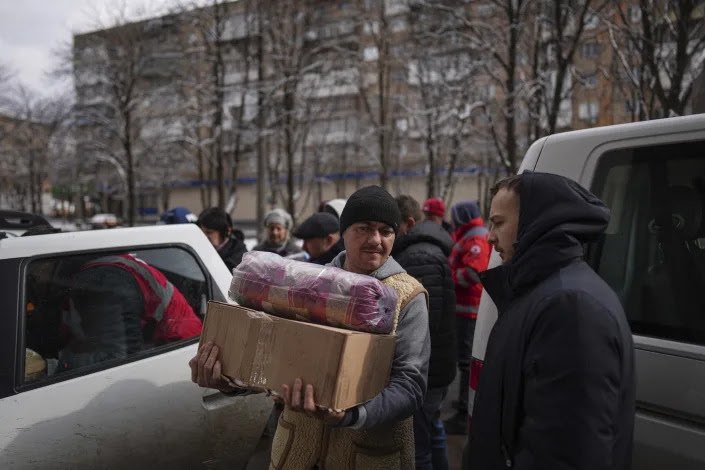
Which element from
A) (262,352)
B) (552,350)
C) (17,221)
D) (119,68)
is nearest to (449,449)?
(262,352)

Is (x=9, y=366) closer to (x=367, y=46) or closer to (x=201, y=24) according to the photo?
(x=201, y=24)

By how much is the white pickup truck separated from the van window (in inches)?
74.8

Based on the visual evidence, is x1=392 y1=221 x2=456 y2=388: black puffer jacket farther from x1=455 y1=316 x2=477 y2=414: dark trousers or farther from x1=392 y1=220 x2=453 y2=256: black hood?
x1=455 y1=316 x2=477 y2=414: dark trousers

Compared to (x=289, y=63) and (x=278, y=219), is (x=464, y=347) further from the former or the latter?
(x=289, y=63)

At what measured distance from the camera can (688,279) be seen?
1845mm

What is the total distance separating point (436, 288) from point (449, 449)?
1.87 meters

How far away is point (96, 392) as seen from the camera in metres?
2.25

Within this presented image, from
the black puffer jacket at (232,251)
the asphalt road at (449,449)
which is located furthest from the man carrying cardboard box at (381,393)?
the black puffer jacket at (232,251)

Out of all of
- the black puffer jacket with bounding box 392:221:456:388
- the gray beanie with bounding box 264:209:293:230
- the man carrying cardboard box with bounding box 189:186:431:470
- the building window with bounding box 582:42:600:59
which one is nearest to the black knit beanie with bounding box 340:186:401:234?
the man carrying cardboard box with bounding box 189:186:431:470

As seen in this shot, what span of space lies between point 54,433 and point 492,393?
1.72 meters

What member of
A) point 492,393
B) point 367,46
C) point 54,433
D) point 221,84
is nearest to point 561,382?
point 492,393

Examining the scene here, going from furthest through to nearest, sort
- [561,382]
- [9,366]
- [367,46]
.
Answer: [367,46]
[9,366]
[561,382]

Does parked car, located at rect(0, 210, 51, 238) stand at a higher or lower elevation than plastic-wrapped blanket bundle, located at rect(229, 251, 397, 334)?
higher

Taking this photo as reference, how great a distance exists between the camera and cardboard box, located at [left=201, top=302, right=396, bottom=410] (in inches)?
58.2
